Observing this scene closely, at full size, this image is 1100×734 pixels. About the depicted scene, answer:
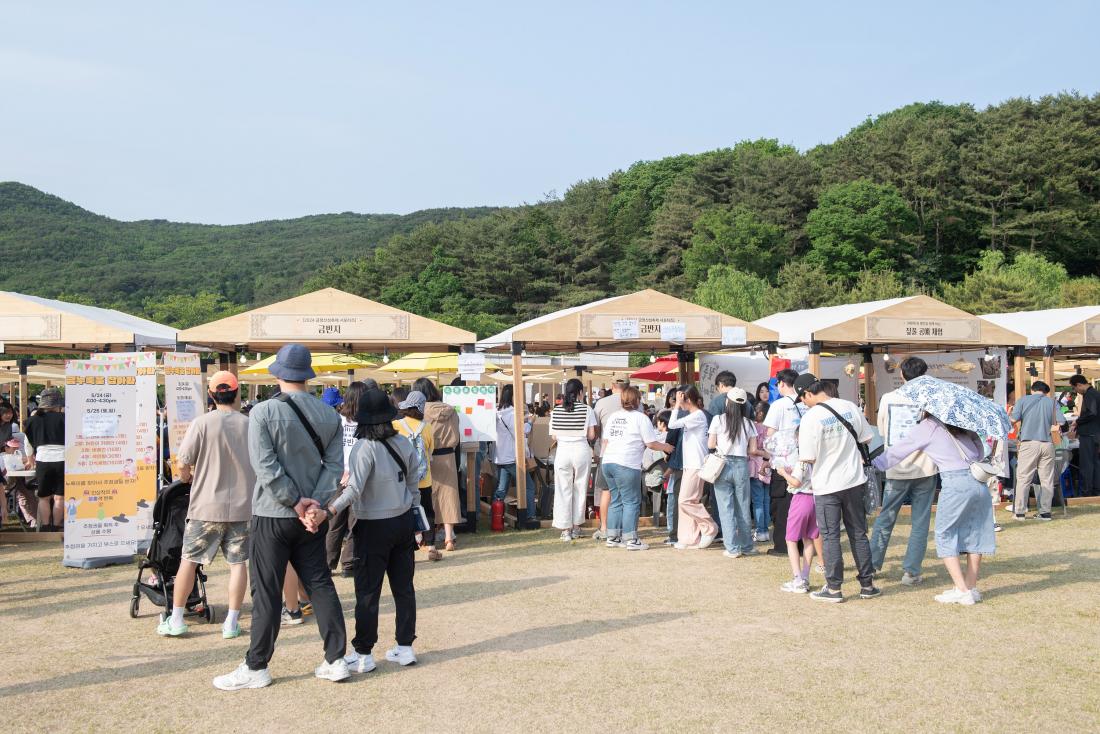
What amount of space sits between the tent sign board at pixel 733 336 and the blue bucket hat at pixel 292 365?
22.4ft

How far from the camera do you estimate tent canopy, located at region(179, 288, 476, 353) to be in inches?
369

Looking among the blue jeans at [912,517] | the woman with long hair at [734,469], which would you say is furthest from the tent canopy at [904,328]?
the blue jeans at [912,517]

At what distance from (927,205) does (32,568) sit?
52680 mm

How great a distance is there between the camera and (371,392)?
4797mm

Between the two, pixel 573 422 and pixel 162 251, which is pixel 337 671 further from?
pixel 162 251

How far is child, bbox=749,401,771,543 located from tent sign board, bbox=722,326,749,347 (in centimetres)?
154

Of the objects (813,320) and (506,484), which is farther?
(813,320)

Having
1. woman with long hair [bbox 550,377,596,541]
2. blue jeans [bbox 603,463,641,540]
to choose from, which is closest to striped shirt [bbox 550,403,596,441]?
woman with long hair [bbox 550,377,596,541]

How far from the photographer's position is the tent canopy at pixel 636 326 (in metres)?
10.0

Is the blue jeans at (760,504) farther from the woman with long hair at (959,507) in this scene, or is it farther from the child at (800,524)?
the woman with long hair at (959,507)

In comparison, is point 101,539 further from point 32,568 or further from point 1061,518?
point 1061,518

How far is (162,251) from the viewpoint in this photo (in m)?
91.4

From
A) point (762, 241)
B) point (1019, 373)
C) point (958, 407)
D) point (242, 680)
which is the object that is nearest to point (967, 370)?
point (1019, 373)

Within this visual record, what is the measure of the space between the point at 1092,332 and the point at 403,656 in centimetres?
1108
